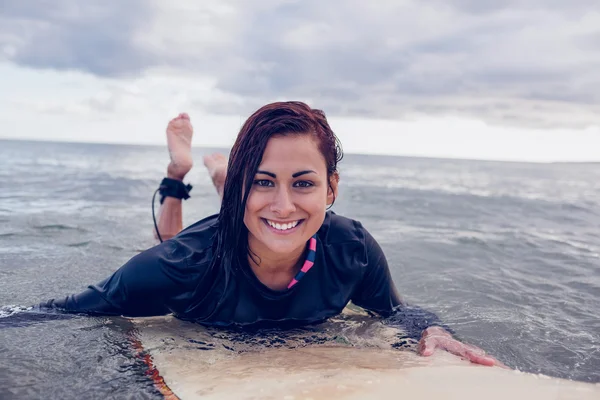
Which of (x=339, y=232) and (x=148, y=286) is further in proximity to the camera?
(x=339, y=232)

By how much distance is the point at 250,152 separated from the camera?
2.87m

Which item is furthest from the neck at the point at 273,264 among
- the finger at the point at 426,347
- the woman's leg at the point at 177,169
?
the woman's leg at the point at 177,169

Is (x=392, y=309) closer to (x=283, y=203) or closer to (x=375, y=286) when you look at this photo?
(x=375, y=286)

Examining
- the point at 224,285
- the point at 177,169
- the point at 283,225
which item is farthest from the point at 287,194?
the point at 177,169

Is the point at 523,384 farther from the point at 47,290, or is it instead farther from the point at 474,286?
the point at 47,290

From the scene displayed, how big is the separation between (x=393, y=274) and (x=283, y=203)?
3.86 meters

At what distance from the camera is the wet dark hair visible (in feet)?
9.42

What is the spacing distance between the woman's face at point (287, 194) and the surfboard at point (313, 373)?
68cm

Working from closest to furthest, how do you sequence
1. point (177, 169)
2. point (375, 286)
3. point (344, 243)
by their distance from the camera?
point (344, 243) → point (375, 286) → point (177, 169)

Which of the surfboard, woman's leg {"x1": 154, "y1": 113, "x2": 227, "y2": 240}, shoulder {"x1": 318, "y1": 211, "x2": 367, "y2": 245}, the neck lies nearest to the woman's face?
the neck

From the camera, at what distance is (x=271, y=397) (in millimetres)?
2295

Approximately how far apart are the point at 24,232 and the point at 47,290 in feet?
9.49

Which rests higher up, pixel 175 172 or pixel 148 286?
pixel 175 172

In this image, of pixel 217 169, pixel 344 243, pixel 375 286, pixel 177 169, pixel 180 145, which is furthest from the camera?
pixel 217 169
